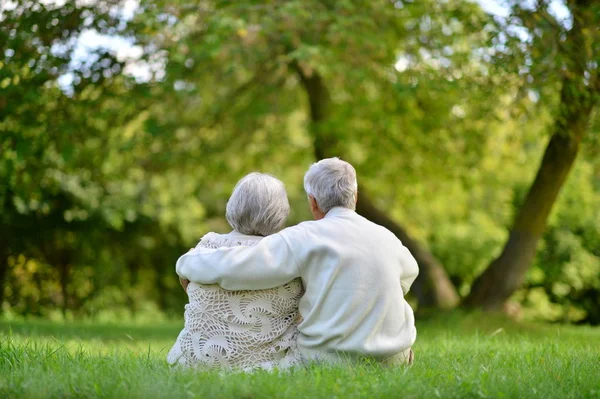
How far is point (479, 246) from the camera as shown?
46.4 ft

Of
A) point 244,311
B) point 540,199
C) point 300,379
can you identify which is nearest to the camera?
point 300,379

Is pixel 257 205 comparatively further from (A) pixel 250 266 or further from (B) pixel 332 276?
(B) pixel 332 276

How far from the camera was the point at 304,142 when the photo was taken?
55.1ft

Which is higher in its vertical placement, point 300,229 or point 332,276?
point 300,229

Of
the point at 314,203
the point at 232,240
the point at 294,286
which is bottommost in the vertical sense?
the point at 294,286

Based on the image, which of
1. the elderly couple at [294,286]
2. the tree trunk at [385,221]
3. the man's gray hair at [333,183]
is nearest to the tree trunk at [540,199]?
the tree trunk at [385,221]

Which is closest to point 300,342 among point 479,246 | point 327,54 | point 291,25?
point 327,54

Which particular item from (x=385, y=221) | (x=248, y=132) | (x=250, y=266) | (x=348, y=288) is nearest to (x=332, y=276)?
(x=348, y=288)

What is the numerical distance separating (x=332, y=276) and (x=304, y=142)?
13.3 metres

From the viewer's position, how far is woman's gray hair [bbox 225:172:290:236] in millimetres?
3723

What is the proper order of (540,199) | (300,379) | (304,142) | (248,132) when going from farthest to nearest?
(304,142) < (248,132) < (540,199) < (300,379)

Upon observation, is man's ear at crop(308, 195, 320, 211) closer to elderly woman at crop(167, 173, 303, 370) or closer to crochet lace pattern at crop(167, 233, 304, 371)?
elderly woman at crop(167, 173, 303, 370)

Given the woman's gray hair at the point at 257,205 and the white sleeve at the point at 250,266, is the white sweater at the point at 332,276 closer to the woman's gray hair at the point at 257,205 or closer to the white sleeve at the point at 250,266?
the white sleeve at the point at 250,266

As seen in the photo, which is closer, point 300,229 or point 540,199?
point 300,229
